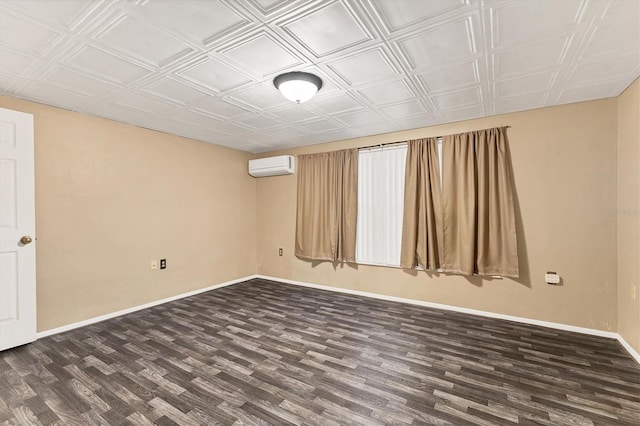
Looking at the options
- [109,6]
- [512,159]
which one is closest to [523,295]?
[512,159]

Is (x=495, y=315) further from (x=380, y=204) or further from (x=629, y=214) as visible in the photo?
(x=380, y=204)

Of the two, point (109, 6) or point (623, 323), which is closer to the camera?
point (109, 6)

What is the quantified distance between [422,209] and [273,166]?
8.59 ft

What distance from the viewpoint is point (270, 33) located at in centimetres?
183

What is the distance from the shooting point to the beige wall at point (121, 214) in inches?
118

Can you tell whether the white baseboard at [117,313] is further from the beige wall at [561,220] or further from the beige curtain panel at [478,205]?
the beige curtain panel at [478,205]

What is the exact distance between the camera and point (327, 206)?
183 inches

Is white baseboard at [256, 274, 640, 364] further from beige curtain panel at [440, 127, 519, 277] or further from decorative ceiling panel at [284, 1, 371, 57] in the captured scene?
decorative ceiling panel at [284, 1, 371, 57]

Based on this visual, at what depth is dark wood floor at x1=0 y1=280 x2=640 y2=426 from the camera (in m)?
1.78

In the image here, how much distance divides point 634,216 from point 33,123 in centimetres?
578

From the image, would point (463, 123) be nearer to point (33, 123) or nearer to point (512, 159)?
point (512, 159)

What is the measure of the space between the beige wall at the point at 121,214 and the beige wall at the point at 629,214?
16.6 feet

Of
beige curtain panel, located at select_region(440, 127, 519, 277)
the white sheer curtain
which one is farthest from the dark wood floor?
the white sheer curtain

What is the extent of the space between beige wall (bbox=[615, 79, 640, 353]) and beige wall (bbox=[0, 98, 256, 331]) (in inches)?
199
